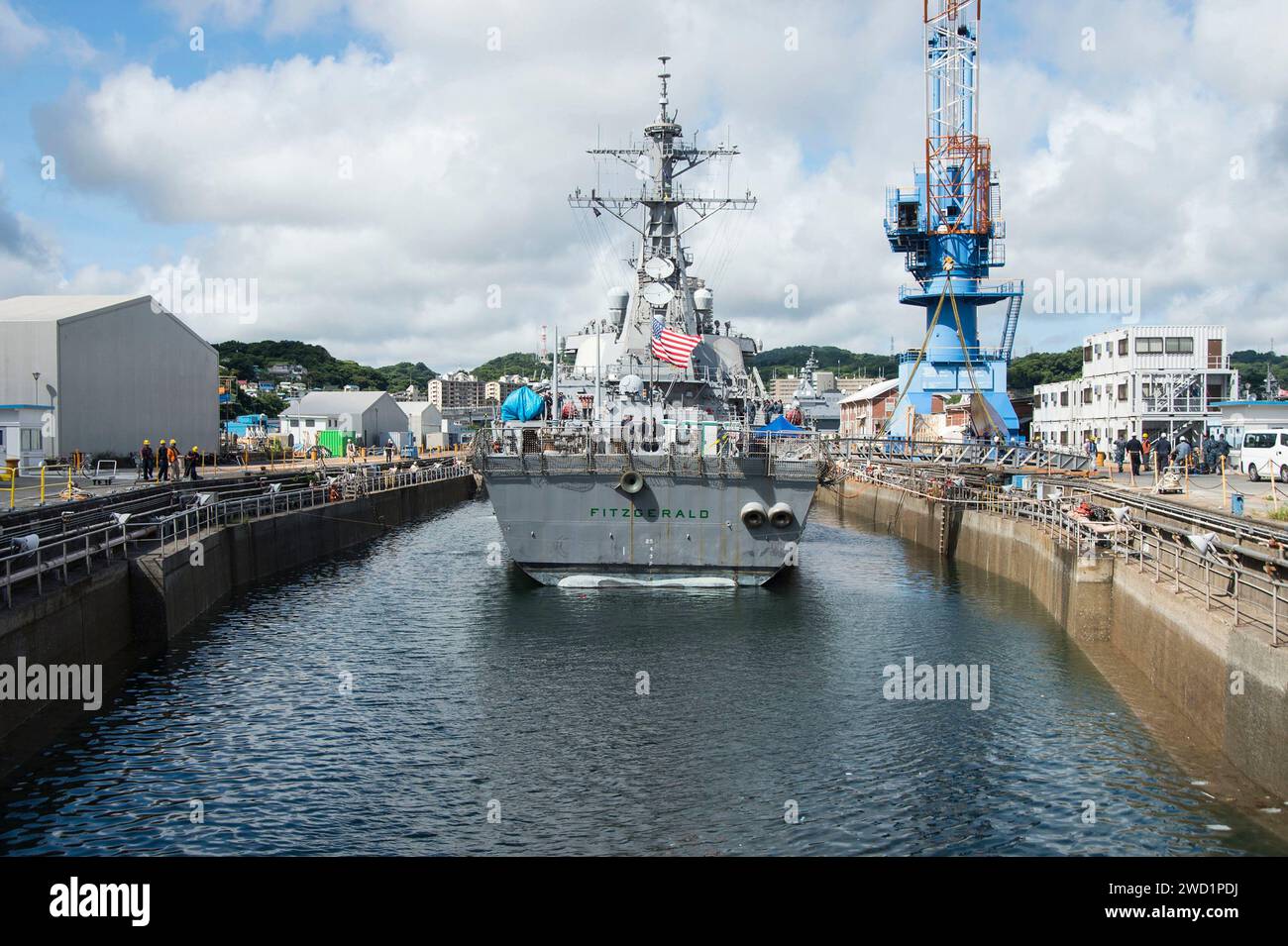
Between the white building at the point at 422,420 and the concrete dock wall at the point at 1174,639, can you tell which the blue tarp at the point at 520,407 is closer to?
the concrete dock wall at the point at 1174,639

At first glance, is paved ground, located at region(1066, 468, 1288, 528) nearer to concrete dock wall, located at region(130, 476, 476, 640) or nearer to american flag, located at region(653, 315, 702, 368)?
american flag, located at region(653, 315, 702, 368)

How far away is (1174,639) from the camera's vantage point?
690 inches

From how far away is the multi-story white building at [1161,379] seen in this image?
53.6 meters

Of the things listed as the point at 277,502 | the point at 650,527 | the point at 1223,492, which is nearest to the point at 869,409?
the point at 277,502

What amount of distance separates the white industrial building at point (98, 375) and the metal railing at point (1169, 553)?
38593 mm

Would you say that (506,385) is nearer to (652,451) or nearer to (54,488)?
(54,488)

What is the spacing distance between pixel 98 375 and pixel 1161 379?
55035 mm

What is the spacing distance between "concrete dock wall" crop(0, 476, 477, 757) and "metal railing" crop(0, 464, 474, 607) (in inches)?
16.3

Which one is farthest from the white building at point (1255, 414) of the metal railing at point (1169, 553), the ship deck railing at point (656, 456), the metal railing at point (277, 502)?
the metal railing at point (277, 502)

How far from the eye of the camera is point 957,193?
62.9 metres

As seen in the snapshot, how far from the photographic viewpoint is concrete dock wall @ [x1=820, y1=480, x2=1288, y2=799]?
13.2 metres

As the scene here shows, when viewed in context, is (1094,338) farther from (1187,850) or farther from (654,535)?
(1187,850)

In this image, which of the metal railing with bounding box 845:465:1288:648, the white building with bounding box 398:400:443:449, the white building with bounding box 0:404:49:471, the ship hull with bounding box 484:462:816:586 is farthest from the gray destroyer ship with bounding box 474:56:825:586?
the white building with bounding box 398:400:443:449
